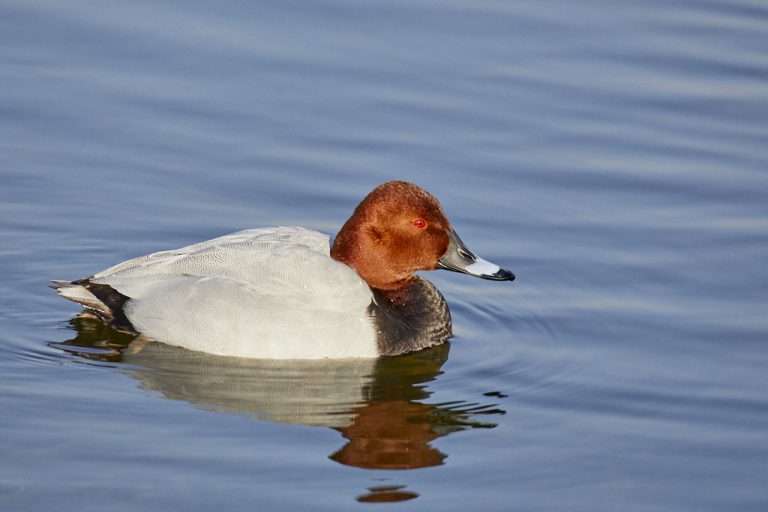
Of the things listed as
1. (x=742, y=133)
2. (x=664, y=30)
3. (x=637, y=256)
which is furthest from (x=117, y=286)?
(x=664, y=30)

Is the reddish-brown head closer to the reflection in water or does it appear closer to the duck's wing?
the duck's wing

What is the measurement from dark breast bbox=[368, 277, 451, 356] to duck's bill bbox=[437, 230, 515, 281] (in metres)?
0.23

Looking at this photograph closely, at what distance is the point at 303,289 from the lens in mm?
8852

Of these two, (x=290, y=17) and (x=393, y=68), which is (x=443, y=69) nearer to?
(x=393, y=68)

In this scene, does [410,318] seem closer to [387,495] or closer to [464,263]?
[464,263]

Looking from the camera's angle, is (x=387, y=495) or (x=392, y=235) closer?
(x=387, y=495)

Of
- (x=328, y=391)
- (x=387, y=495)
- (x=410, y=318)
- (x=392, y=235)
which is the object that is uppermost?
(x=392, y=235)

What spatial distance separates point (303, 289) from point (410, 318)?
88 centimetres

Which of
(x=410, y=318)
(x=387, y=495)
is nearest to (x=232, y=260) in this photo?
(x=410, y=318)

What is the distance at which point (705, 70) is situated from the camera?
44.0 feet

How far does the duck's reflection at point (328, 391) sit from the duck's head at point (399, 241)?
0.61m

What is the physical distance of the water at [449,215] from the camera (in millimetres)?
7336

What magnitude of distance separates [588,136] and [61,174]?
4717mm

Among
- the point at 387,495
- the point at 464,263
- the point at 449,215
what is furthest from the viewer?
the point at 449,215
